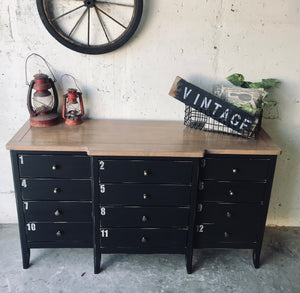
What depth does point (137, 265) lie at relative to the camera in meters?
2.35

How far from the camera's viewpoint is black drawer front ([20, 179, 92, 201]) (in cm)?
204

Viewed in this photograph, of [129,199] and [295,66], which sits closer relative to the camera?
[129,199]

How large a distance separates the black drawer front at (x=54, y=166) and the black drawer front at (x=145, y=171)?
11cm

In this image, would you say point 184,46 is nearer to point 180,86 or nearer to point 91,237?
point 180,86

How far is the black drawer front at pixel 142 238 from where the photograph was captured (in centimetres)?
217

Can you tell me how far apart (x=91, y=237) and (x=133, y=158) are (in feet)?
2.07

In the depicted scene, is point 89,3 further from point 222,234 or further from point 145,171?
point 222,234

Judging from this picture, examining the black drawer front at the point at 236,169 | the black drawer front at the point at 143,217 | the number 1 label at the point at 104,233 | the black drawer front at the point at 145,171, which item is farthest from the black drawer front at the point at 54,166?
the black drawer front at the point at 236,169

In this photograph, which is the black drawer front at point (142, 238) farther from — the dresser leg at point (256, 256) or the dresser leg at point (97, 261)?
the dresser leg at point (256, 256)

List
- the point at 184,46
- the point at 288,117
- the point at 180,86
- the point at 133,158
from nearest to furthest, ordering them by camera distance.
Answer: the point at 133,158 < the point at 180,86 < the point at 184,46 < the point at 288,117

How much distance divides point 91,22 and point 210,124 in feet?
3.27

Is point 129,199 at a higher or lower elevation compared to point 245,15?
lower

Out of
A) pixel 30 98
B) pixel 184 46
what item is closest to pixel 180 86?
pixel 184 46

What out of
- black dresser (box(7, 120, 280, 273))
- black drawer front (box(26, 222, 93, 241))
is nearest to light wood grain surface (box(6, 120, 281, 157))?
black dresser (box(7, 120, 280, 273))
